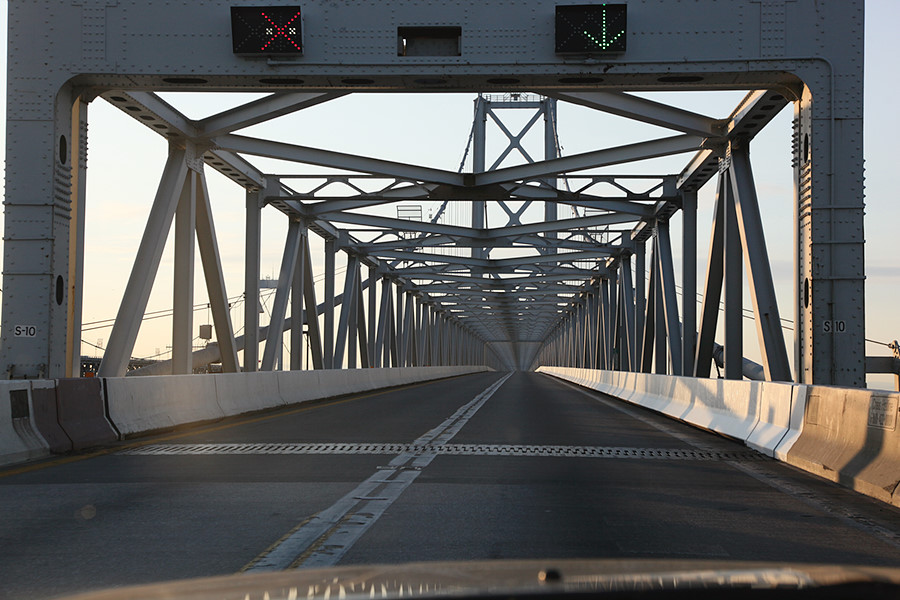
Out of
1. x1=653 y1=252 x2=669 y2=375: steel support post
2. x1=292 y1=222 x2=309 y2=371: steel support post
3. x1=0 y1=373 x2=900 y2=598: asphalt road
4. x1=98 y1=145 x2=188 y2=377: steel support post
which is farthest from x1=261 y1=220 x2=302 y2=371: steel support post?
x1=0 y1=373 x2=900 y2=598: asphalt road

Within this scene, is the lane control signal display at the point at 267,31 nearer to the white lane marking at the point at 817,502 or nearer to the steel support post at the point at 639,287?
the white lane marking at the point at 817,502

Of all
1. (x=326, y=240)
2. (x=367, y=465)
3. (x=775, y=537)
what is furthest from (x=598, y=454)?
(x=326, y=240)

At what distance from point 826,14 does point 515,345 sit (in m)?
171

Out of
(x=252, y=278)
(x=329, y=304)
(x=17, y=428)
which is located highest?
(x=252, y=278)

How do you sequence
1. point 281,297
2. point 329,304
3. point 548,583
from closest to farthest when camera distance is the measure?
point 548,583, point 281,297, point 329,304

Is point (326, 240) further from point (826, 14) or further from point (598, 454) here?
point (598, 454)

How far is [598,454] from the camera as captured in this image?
37.9 feet

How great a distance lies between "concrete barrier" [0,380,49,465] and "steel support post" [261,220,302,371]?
16279 millimetres

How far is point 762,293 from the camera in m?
18.1

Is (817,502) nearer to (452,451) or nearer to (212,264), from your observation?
(452,451)

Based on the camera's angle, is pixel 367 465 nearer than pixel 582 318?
Yes

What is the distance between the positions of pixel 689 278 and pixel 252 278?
11180 mm

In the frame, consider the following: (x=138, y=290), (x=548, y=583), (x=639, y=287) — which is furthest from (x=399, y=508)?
(x=639, y=287)

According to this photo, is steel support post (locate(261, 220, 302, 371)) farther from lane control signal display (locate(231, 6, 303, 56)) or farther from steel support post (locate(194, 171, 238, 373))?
lane control signal display (locate(231, 6, 303, 56))
